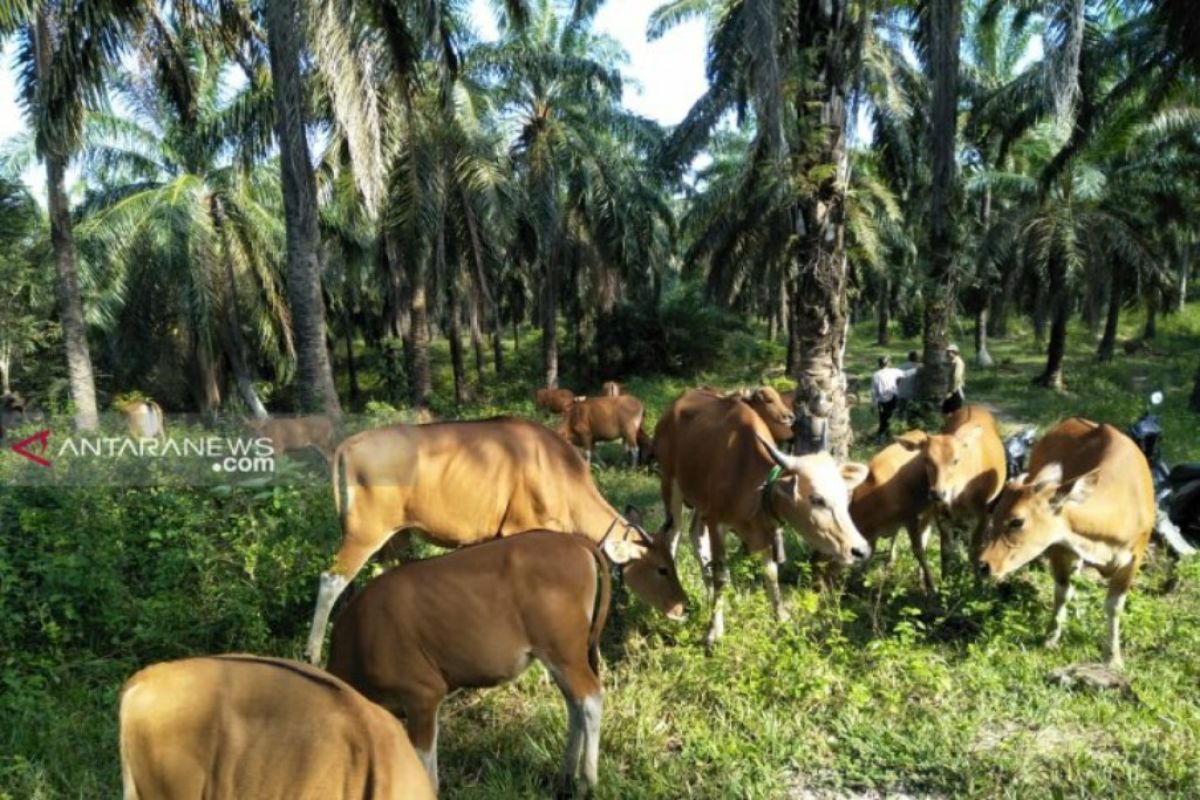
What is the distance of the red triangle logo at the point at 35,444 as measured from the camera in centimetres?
1068

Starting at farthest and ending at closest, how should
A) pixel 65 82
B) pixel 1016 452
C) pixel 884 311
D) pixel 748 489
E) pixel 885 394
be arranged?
pixel 884 311, pixel 885 394, pixel 65 82, pixel 1016 452, pixel 748 489

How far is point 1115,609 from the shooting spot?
626 cm

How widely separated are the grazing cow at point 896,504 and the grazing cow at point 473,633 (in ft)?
11.9

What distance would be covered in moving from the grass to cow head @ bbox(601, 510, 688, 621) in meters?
0.63

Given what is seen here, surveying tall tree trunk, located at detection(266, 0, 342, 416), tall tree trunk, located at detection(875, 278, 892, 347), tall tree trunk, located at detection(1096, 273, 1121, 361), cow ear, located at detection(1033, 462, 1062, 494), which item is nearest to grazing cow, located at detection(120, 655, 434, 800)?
cow ear, located at detection(1033, 462, 1062, 494)

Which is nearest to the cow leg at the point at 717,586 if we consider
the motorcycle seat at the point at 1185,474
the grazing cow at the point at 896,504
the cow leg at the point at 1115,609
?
the grazing cow at the point at 896,504

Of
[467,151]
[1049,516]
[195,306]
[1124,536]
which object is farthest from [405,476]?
[195,306]

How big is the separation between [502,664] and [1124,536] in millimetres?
4685

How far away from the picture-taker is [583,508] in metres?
6.55

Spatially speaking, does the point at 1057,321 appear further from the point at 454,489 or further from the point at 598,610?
the point at 598,610

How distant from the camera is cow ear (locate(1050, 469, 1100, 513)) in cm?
604

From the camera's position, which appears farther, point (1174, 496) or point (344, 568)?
point (1174, 496)

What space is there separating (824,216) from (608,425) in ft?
26.5

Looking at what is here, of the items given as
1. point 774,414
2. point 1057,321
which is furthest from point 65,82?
point 1057,321
